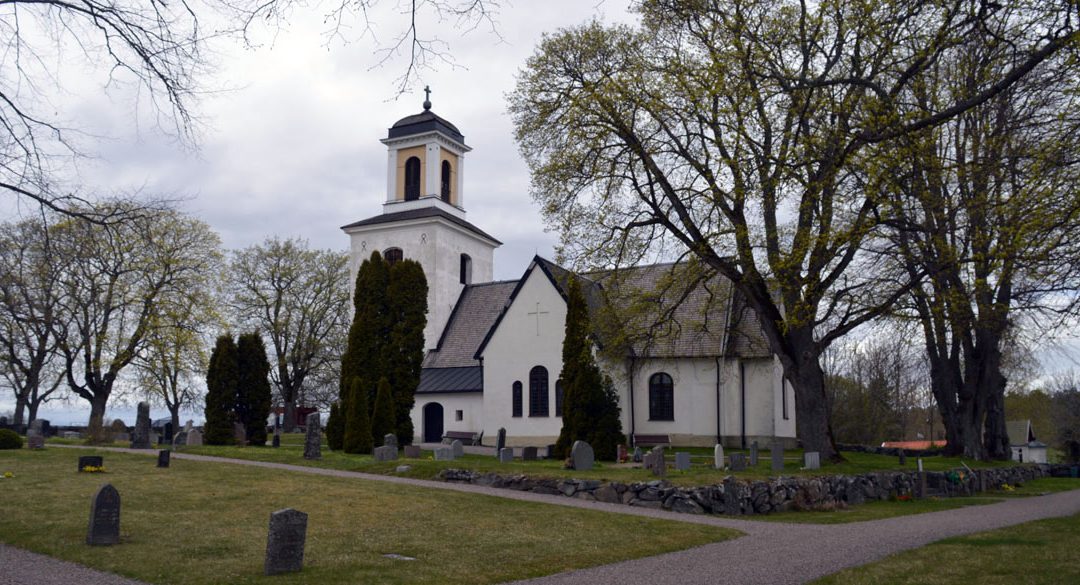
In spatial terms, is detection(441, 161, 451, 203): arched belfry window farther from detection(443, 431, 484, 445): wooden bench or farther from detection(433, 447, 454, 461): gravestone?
detection(433, 447, 454, 461): gravestone

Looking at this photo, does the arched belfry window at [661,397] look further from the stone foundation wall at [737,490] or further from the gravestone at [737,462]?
the stone foundation wall at [737,490]

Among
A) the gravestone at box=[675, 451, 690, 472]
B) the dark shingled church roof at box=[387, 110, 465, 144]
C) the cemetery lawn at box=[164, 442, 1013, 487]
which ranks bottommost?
the cemetery lawn at box=[164, 442, 1013, 487]

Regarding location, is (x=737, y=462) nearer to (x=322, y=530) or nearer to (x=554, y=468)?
(x=554, y=468)

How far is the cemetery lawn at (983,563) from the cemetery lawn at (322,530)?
2.99 meters

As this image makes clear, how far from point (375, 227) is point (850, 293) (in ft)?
93.2

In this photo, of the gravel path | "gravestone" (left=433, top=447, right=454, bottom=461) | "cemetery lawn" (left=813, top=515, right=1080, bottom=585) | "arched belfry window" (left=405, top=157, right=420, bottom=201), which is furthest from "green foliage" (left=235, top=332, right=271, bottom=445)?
"cemetery lawn" (left=813, top=515, right=1080, bottom=585)

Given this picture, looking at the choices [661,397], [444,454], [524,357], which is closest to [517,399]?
[524,357]

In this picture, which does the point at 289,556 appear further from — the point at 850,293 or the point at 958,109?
the point at 850,293

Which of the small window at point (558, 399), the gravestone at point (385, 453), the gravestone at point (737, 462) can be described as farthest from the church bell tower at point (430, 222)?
the gravestone at point (737, 462)

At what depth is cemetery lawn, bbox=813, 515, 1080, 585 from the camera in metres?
9.33

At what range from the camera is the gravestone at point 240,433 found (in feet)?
104

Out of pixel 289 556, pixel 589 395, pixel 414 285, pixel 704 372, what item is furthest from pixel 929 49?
pixel 704 372

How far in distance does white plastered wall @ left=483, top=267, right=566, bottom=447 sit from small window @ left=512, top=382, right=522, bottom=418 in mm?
152

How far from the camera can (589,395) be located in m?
27.5
